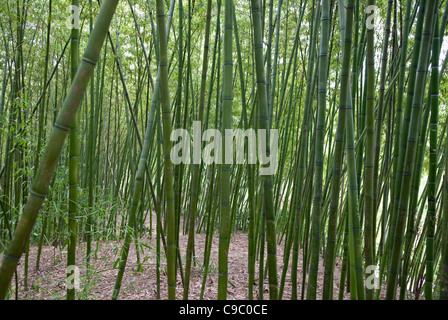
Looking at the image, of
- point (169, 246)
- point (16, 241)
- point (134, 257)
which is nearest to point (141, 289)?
point (134, 257)

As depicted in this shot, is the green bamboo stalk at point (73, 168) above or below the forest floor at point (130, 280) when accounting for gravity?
above

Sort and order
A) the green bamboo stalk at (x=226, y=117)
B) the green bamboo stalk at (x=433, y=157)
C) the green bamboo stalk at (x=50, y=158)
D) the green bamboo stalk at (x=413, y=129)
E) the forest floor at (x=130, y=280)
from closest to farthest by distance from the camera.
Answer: the green bamboo stalk at (x=50, y=158) → the green bamboo stalk at (x=226, y=117) → the green bamboo stalk at (x=413, y=129) → the green bamboo stalk at (x=433, y=157) → the forest floor at (x=130, y=280)

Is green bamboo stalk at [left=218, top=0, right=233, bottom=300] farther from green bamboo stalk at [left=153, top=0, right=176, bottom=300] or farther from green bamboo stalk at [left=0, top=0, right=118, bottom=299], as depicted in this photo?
green bamboo stalk at [left=0, top=0, right=118, bottom=299]

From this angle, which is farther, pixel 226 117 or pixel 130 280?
pixel 130 280

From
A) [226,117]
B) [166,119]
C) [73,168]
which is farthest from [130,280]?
[226,117]

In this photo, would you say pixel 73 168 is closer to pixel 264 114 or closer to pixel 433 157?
pixel 264 114

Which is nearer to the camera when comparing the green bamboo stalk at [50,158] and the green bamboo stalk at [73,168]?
the green bamboo stalk at [50,158]

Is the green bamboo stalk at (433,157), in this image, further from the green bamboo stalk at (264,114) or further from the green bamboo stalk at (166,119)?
the green bamboo stalk at (166,119)

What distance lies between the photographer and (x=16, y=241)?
74cm

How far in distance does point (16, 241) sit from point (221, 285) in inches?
23.0

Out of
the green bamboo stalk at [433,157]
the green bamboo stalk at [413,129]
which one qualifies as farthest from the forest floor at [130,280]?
the green bamboo stalk at [413,129]

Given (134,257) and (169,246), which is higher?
(169,246)

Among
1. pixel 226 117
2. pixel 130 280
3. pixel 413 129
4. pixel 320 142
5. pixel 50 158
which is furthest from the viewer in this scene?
pixel 130 280
